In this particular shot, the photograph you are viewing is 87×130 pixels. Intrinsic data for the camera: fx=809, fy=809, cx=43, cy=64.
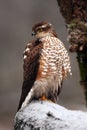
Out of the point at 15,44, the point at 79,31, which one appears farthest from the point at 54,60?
the point at 15,44

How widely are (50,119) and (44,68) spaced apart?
1.65 m

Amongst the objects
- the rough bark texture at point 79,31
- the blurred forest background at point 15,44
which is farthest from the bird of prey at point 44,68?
the blurred forest background at point 15,44

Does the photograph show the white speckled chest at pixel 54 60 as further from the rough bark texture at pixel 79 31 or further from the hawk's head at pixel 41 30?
the rough bark texture at pixel 79 31

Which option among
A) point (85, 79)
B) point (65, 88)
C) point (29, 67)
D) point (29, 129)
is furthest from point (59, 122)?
point (65, 88)

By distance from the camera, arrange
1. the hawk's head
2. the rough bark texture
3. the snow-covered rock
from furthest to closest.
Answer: the hawk's head < the snow-covered rock < the rough bark texture

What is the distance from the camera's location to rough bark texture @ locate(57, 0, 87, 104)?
3162mm

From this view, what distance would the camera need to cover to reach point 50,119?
3902 millimetres

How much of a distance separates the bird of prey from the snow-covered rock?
1168 millimetres

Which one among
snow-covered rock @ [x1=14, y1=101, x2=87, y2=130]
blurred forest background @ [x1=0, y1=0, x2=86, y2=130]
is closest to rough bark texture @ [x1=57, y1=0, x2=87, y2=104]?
snow-covered rock @ [x1=14, y1=101, x2=87, y2=130]

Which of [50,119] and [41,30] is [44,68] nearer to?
[41,30]

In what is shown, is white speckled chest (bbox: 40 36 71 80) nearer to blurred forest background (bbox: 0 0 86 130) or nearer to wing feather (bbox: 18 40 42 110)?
wing feather (bbox: 18 40 42 110)

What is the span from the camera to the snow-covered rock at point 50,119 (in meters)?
3.68

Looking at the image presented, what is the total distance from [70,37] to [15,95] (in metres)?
8.97

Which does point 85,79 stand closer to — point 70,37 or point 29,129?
point 70,37
